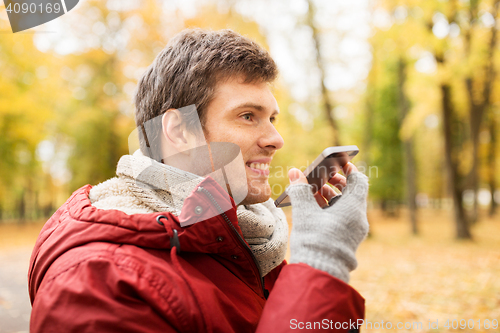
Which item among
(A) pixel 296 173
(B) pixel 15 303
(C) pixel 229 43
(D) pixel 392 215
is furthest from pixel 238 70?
(D) pixel 392 215

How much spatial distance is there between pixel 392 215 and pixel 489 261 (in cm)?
1763

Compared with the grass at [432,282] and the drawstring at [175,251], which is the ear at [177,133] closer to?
the drawstring at [175,251]

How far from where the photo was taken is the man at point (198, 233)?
1024mm

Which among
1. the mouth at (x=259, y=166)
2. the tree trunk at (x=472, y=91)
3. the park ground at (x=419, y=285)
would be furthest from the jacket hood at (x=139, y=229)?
the tree trunk at (x=472, y=91)

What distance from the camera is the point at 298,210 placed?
126 centimetres

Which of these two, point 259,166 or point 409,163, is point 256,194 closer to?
point 259,166

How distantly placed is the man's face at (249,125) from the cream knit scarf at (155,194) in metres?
0.20

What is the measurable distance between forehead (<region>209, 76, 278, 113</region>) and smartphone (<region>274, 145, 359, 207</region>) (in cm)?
44

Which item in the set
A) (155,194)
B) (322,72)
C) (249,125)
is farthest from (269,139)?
(322,72)

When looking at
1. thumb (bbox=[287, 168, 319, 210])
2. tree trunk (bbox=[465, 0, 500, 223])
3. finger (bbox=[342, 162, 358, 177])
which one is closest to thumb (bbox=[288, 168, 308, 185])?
thumb (bbox=[287, 168, 319, 210])

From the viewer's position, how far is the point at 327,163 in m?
1.37

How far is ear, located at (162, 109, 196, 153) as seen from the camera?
156cm

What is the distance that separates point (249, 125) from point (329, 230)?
0.67 m

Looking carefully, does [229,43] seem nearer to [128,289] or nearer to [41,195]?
[128,289]
